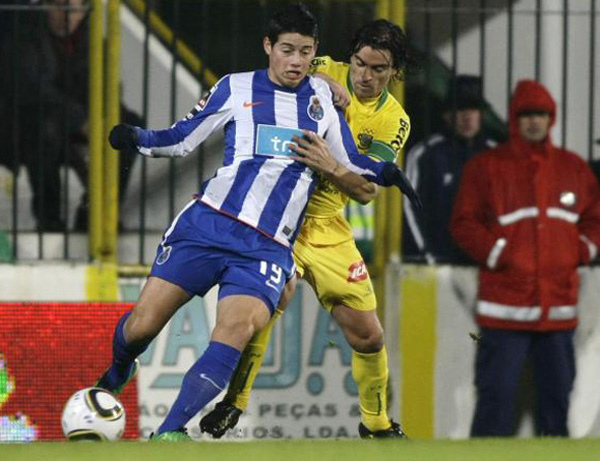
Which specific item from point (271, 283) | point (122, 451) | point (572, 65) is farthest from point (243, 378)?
point (572, 65)

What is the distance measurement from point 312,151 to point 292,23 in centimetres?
54

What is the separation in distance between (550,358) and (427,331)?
731mm

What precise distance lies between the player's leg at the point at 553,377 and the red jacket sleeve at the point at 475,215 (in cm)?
56

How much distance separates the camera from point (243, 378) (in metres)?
9.27

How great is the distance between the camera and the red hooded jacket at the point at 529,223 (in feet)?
36.0

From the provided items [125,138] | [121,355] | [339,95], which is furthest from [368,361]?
[125,138]

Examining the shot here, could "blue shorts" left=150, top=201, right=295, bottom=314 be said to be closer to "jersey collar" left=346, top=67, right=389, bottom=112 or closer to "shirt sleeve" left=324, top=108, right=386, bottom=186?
"shirt sleeve" left=324, top=108, right=386, bottom=186

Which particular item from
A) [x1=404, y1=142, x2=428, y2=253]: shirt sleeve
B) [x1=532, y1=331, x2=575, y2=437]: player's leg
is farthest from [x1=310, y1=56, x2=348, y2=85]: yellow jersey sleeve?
[x1=532, y1=331, x2=575, y2=437]: player's leg

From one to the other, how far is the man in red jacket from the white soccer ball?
3.21 m

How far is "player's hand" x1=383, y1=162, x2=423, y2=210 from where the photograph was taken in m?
8.55

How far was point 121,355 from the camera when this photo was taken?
8.84 metres

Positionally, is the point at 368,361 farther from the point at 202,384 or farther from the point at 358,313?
the point at 202,384

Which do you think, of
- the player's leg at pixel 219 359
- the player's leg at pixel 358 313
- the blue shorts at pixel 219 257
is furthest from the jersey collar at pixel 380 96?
the player's leg at pixel 219 359

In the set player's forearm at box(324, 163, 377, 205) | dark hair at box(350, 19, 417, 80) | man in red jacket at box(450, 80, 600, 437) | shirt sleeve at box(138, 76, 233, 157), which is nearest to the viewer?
shirt sleeve at box(138, 76, 233, 157)
